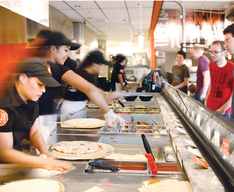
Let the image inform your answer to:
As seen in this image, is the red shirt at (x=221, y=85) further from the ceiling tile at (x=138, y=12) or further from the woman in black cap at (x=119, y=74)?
the ceiling tile at (x=138, y=12)

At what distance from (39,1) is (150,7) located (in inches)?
190

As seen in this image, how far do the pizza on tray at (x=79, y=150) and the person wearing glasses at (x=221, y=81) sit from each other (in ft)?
6.88

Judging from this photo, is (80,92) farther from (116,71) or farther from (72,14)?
(72,14)

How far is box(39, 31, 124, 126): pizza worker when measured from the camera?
1720mm

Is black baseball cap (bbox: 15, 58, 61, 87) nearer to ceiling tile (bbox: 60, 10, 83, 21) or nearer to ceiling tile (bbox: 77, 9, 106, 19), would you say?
ceiling tile (bbox: 77, 9, 106, 19)

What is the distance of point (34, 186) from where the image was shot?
99cm

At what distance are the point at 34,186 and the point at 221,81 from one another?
2758 mm

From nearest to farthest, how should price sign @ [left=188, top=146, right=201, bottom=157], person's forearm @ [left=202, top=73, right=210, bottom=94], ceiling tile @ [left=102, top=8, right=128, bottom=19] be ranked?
price sign @ [left=188, top=146, right=201, bottom=157] < person's forearm @ [left=202, top=73, right=210, bottom=94] < ceiling tile @ [left=102, top=8, right=128, bottom=19]

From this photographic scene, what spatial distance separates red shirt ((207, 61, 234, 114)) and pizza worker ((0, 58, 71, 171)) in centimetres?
248

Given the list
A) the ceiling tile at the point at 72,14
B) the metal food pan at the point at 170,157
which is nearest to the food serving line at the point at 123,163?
the metal food pan at the point at 170,157

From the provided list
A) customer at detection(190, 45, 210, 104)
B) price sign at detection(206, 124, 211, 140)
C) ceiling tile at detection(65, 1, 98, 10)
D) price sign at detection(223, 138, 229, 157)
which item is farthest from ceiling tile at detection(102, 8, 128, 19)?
price sign at detection(223, 138, 229, 157)

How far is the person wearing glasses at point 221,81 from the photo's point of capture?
9.49 feet

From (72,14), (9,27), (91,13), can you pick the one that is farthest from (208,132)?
(72,14)

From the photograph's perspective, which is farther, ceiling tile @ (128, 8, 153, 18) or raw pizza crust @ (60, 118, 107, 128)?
ceiling tile @ (128, 8, 153, 18)
